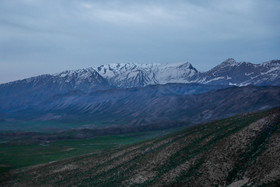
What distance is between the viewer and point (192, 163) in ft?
144

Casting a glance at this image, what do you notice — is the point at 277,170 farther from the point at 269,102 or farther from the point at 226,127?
the point at 269,102

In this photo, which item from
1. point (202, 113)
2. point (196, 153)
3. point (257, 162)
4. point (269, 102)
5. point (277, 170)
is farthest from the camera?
point (202, 113)

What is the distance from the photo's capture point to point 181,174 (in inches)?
1646

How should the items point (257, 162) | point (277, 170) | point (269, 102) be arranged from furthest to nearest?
point (269, 102)
point (257, 162)
point (277, 170)

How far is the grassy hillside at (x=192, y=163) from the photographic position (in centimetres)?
3728

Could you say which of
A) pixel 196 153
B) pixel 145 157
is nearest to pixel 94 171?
pixel 145 157

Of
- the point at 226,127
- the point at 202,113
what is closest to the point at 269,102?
the point at 202,113

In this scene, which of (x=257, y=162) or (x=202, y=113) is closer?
(x=257, y=162)

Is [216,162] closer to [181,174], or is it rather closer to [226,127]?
[181,174]

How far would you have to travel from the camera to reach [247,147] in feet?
139

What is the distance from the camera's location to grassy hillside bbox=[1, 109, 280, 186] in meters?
37.3

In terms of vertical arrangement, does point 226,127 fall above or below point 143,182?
above

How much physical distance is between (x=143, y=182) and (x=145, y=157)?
9891 mm

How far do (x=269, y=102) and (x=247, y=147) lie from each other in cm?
14011
